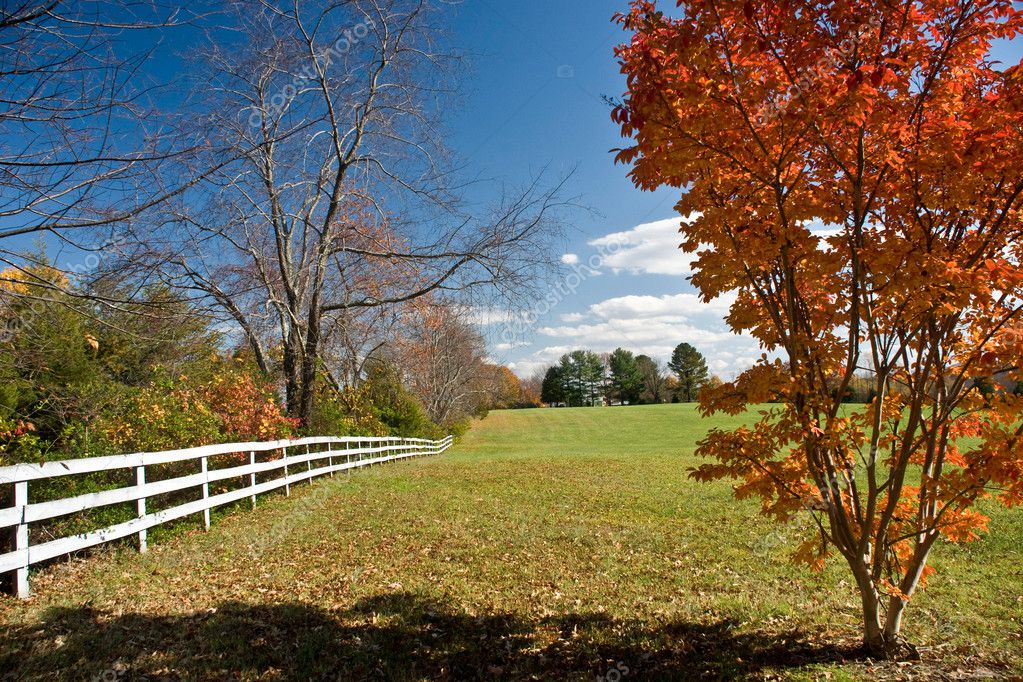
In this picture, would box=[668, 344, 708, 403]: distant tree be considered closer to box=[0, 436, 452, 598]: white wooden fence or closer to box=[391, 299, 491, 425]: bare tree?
box=[391, 299, 491, 425]: bare tree

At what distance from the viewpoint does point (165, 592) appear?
204 inches

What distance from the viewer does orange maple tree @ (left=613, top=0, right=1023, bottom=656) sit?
3.44 meters

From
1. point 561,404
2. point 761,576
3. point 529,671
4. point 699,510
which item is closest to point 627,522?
point 699,510

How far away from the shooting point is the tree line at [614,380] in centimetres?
9019

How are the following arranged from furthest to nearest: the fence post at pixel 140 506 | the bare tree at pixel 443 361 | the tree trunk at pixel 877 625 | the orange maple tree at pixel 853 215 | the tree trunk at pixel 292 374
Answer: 1. the bare tree at pixel 443 361
2. the tree trunk at pixel 292 374
3. the fence post at pixel 140 506
4. the tree trunk at pixel 877 625
5. the orange maple tree at pixel 853 215

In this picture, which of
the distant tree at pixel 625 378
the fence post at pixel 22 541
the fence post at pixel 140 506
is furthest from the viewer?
the distant tree at pixel 625 378

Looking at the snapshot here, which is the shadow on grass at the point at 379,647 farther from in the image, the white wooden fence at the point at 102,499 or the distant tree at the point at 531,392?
the distant tree at the point at 531,392

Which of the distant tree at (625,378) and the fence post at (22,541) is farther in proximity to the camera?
the distant tree at (625,378)

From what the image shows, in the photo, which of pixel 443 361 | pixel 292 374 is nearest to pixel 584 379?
pixel 443 361

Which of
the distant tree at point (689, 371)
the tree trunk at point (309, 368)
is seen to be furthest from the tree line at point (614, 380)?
the tree trunk at point (309, 368)

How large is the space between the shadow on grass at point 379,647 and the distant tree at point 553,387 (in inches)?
3693

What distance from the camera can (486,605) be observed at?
5133 millimetres

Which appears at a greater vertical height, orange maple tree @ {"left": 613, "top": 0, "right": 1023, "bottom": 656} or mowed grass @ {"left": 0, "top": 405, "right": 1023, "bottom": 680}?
orange maple tree @ {"left": 613, "top": 0, "right": 1023, "bottom": 656}

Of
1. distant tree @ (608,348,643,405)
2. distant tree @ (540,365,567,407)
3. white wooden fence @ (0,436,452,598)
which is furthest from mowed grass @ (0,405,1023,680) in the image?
distant tree @ (540,365,567,407)
